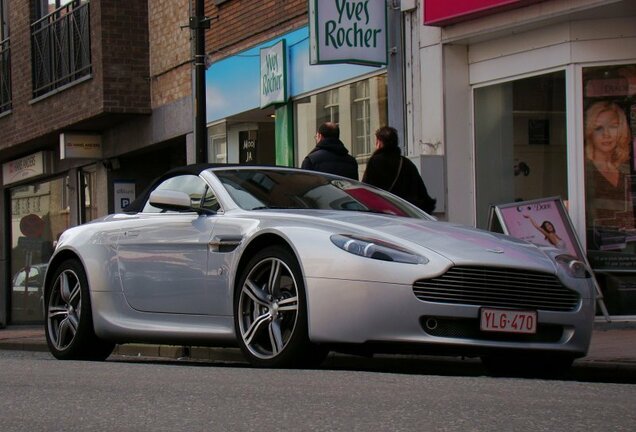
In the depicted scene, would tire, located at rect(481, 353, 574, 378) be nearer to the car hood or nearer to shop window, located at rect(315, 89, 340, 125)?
the car hood

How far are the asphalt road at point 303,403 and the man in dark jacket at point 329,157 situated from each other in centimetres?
511

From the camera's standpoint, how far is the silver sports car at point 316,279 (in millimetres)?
7309

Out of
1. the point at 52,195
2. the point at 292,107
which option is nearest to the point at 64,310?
the point at 292,107

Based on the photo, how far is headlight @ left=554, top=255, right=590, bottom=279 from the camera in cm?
792

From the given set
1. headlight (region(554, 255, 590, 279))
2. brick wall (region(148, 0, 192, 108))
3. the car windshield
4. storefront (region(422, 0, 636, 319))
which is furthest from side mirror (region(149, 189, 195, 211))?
brick wall (region(148, 0, 192, 108))

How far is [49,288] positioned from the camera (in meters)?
10.1

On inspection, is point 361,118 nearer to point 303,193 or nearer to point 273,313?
point 303,193

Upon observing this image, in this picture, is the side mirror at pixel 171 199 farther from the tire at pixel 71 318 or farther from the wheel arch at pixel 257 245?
the tire at pixel 71 318

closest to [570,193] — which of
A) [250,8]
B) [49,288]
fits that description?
[49,288]

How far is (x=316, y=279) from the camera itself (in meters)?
7.44

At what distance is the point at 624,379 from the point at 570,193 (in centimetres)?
461

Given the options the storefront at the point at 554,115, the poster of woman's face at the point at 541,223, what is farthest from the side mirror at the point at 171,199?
the storefront at the point at 554,115

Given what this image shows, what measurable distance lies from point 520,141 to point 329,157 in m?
2.65

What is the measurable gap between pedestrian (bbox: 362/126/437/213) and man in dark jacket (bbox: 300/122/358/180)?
0.35 m
